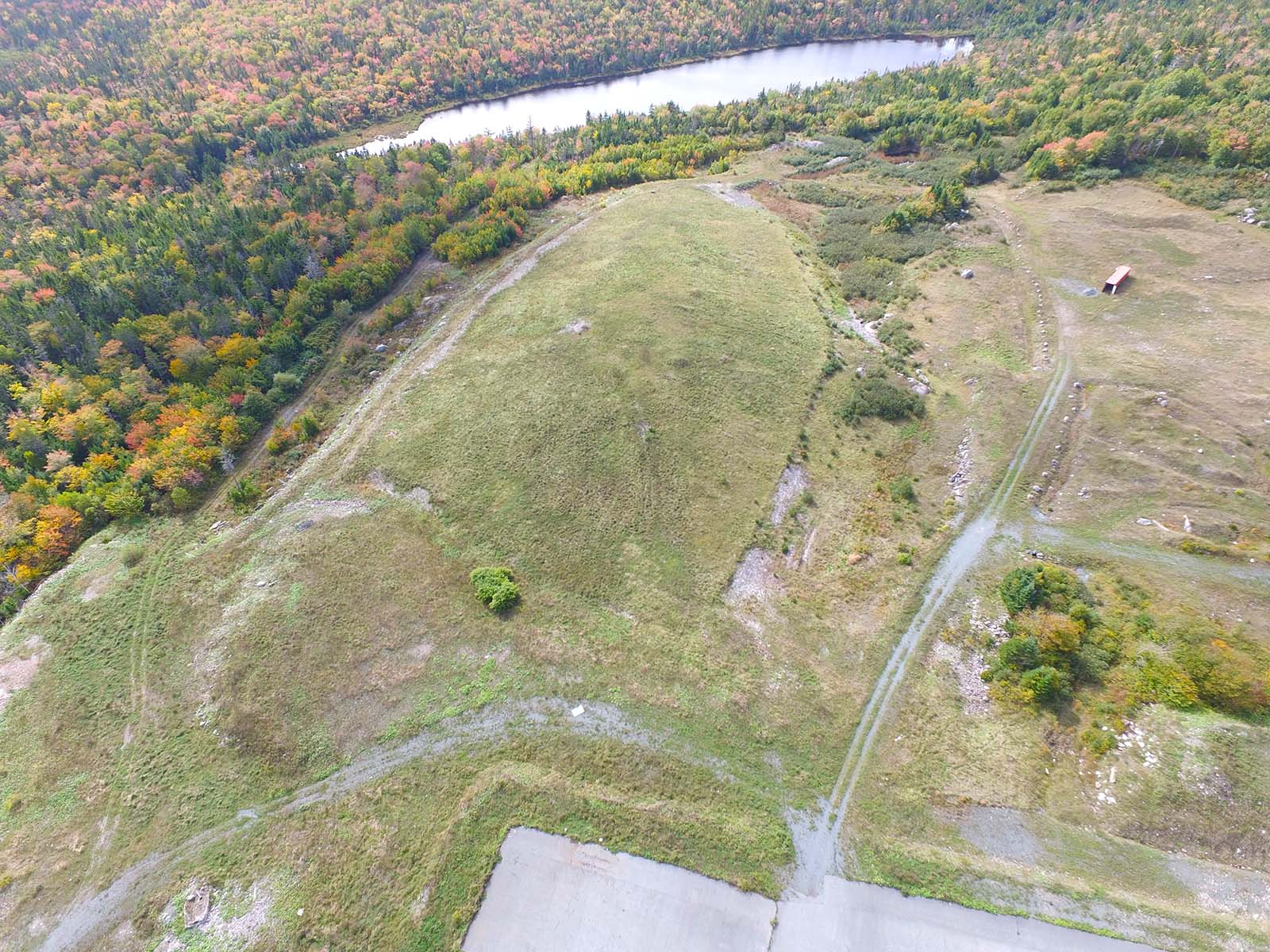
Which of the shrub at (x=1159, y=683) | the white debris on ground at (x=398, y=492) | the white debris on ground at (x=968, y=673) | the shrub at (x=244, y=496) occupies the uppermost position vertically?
the shrub at (x=244, y=496)

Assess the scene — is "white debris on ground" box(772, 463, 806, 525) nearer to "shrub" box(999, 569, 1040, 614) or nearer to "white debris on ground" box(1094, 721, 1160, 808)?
"shrub" box(999, 569, 1040, 614)

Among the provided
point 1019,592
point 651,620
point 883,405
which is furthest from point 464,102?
point 1019,592

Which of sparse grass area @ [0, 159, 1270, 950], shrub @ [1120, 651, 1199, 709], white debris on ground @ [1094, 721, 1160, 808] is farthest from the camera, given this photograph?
shrub @ [1120, 651, 1199, 709]

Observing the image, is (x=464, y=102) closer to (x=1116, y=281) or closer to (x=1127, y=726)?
(x=1116, y=281)

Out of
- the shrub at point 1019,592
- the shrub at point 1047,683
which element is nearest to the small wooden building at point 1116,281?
the shrub at point 1019,592

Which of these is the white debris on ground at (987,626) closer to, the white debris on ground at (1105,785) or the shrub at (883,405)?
the white debris on ground at (1105,785)

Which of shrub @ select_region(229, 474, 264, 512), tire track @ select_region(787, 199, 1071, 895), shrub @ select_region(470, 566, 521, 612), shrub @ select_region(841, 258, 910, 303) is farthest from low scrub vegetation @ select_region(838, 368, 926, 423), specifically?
shrub @ select_region(229, 474, 264, 512)

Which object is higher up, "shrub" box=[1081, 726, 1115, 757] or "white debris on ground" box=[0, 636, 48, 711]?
"white debris on ground" box=[0, 636, 48, 711]
